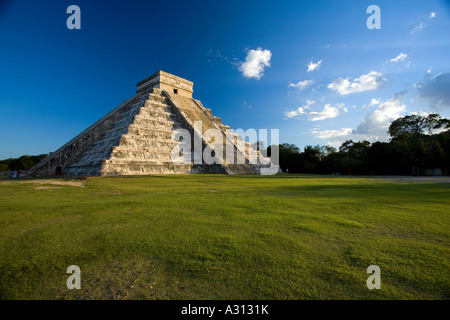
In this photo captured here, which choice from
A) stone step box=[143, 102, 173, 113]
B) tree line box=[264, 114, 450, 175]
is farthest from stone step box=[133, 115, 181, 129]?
tree line box=[264, 114, 450, 175]

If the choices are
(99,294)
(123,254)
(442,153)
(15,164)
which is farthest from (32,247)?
(15,164)

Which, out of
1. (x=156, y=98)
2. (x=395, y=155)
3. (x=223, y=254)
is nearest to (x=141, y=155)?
(x=156, y=98)

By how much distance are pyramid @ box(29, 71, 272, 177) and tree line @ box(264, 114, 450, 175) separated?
15.2 meters

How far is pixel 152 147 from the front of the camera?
1733cm

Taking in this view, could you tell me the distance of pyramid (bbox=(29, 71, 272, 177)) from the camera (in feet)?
50.6

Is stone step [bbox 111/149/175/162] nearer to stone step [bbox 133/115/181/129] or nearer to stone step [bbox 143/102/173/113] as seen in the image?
stone step [bbox 133/115/181/129]

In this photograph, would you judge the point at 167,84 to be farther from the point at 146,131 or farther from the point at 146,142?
the point at 146,142

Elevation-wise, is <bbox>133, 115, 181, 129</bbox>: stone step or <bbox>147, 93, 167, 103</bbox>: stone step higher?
<bbox>147, 93, 167, 103</bbox>: stone step

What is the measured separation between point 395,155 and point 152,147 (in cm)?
3361

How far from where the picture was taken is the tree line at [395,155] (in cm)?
2756

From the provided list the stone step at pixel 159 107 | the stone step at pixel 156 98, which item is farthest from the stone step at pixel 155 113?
the stone step at pixel 156 98

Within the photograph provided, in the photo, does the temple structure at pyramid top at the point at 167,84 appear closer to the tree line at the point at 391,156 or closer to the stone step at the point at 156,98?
the stone step at the point at 156,98

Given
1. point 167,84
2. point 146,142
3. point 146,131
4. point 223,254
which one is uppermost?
point 167,84
